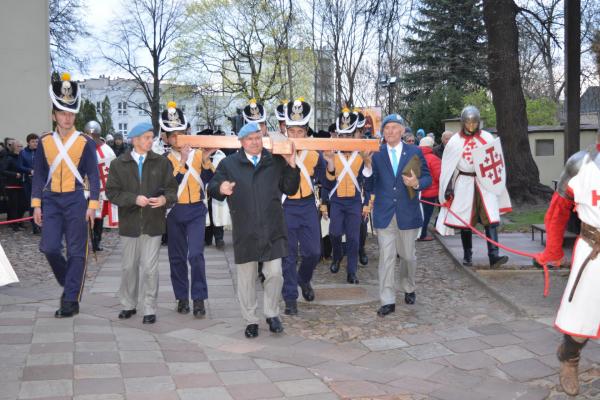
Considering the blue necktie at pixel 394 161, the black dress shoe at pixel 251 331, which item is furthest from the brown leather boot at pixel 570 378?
the blue necktie at pixel 394 161

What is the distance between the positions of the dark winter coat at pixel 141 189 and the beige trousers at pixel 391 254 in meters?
2.22

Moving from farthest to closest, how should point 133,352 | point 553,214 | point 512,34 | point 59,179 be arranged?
1. point 512,34
2. point 59,179
3. point 133,352
4. point 553,214

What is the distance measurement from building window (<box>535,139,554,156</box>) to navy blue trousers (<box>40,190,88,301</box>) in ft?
71.6

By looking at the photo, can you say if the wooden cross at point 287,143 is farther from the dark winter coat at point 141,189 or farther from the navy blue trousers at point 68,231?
the navy blue trousers at point 68,231

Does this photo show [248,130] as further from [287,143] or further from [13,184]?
[13,184]

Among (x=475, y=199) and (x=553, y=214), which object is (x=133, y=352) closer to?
(x=553, y=214)

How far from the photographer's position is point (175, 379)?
501 cm

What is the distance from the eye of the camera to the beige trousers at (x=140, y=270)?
662cm

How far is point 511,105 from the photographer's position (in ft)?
53.1

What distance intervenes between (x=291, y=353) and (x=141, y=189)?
2.26 meters

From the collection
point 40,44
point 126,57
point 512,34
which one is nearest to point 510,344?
point 512,34

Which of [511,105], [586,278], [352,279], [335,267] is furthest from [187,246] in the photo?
[511,105]

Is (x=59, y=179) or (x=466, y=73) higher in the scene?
(x=466, y=73)

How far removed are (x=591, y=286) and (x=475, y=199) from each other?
15.4ft
